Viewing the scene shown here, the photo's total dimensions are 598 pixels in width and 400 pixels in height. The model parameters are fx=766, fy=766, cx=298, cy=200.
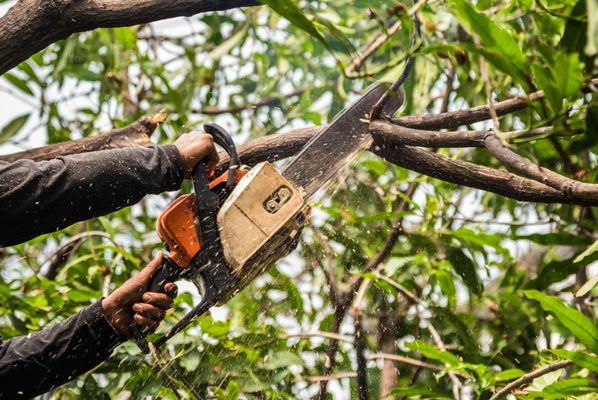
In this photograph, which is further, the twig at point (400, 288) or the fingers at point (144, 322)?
the twig at point (400, 288)

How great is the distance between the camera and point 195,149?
2.04 meters

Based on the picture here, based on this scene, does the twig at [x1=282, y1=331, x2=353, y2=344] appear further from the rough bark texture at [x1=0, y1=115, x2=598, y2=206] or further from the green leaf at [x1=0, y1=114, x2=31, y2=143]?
the green leaf at [x1=0, y1=114, x2=31, y2=143]

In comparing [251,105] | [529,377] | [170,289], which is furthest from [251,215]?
[251,105]

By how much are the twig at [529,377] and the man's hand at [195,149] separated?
104cm

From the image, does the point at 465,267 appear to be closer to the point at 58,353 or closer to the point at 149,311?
the point at 149,311

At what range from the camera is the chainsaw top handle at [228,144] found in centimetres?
211

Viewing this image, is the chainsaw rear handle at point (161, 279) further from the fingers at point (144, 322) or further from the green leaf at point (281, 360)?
the green leaf at point (281, 360)

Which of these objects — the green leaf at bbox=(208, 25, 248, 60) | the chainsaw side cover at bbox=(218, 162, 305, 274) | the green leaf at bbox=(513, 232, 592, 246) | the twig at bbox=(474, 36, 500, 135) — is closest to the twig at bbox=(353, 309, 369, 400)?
the green leaf at bbox=(513, 232, 592, 246)

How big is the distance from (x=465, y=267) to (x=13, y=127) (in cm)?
202

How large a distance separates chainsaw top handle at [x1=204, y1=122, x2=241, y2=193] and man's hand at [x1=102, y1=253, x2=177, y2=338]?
0.32m

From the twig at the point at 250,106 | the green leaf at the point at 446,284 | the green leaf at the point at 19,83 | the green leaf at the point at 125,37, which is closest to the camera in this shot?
the green leaf at the point at 446,284

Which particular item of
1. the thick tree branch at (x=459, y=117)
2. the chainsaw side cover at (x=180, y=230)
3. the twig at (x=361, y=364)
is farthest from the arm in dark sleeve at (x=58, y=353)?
the thick tree branch at (x=459, y=117)

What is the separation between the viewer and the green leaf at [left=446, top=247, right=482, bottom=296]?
117 inches

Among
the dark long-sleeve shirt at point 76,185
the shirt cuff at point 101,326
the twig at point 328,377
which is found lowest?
the twig at point 328,377
